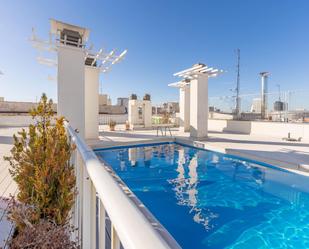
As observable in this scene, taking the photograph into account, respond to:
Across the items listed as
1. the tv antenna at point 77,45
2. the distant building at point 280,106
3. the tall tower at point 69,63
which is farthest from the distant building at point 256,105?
the tall tower at point 69,63

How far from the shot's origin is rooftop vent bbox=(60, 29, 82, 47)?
615cm

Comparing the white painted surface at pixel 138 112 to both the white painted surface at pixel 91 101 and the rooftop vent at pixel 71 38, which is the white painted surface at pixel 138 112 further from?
the rooftop vent at pixel 71 38

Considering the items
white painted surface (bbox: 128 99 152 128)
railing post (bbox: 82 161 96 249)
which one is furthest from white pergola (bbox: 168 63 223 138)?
railing post (bbox: 82 161 96 249)

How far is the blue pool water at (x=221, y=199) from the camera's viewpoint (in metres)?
3.21

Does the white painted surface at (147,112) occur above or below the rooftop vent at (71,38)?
below

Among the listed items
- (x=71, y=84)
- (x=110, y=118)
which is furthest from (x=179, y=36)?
(x=71, y=84)

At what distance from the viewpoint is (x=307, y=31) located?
11.6 metres

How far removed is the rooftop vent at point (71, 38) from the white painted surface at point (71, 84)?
192 mm

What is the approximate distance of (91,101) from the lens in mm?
9211

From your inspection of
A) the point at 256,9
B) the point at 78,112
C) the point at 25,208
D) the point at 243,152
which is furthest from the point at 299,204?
the point at 256,9

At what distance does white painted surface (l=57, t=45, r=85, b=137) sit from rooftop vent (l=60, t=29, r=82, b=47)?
7.5 inches

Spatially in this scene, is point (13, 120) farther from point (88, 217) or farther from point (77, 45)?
point (88, 217)

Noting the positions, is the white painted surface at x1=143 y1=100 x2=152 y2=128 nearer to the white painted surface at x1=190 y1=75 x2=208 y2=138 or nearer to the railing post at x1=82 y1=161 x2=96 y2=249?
the white painted surface at x1=190 y1=75 x2=208 y2=138

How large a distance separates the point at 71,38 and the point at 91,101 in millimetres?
3425
